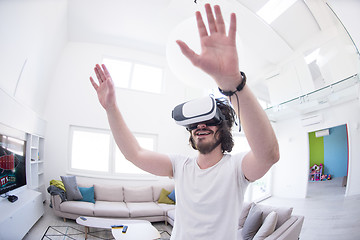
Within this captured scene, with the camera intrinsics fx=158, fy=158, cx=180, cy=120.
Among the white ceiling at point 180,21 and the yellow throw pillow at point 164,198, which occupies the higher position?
the white ceiling at point 180,21

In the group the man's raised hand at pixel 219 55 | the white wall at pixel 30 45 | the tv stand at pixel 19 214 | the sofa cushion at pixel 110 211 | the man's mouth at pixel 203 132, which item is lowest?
the sofa cushion at pixel 110 211

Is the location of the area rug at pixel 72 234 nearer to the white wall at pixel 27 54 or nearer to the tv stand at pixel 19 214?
the tv stand at pixel 19 214

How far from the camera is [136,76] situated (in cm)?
394

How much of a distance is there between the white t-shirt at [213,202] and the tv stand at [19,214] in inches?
54.1

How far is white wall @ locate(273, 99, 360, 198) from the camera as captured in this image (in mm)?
824

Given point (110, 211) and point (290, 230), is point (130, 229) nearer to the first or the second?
point (110, 211)

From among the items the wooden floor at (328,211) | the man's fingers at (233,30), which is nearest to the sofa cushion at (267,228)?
the wooden floor at (328,211)

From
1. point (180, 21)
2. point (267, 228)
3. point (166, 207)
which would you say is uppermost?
point (180, 21)

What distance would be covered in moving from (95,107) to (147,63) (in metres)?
1.59

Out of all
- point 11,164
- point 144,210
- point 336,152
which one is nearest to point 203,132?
point 336,152

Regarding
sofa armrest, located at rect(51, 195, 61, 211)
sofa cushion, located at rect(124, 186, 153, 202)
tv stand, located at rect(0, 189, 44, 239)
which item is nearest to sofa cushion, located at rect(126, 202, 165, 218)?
sofa cushion, located at rect(124, 186, 153, 202)

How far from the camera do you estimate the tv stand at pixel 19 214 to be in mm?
1164

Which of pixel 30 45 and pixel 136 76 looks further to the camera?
pixel 136 76

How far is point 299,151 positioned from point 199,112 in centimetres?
87
